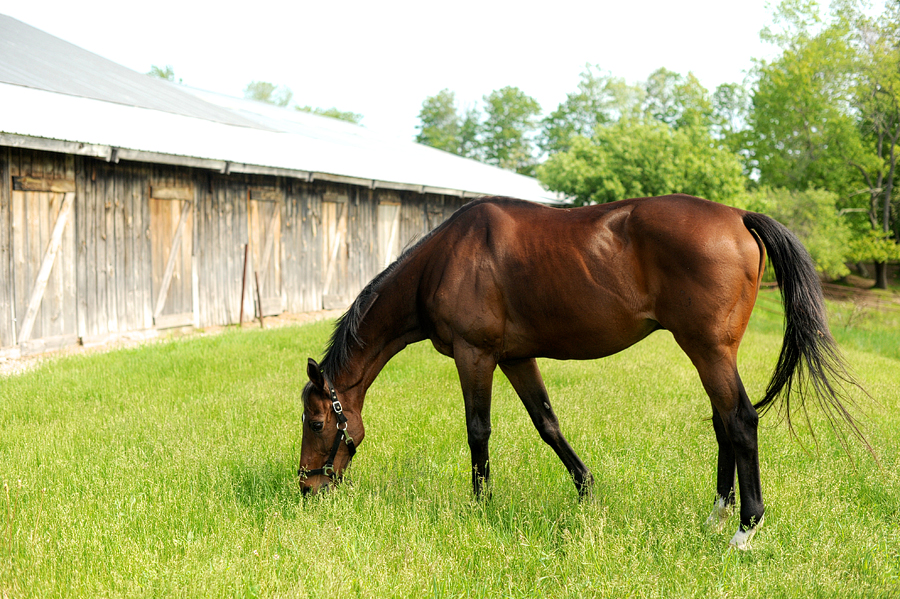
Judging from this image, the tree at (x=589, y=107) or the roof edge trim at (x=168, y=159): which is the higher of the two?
the tree at (x=589, y=107)

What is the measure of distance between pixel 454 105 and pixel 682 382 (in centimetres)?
5353

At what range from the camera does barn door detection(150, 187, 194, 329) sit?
11094 mm

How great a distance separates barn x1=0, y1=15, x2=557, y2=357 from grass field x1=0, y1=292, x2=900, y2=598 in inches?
147

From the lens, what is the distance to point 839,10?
103 ft

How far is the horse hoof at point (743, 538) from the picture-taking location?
310cm

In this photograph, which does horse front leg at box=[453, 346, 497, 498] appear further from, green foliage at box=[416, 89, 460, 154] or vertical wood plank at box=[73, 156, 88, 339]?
green foliage at box=[416, 89, 460, 154]

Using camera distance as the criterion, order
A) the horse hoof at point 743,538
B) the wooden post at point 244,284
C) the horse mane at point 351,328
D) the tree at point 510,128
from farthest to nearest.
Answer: the tree at point 510,128, the wooden post at point 244,284, the horse mane at point 351,328, the horse hoof at point 743,538

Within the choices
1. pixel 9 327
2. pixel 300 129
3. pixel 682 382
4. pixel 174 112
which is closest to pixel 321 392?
pixel 682 382

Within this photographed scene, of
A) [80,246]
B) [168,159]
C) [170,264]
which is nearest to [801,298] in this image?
[168,159]

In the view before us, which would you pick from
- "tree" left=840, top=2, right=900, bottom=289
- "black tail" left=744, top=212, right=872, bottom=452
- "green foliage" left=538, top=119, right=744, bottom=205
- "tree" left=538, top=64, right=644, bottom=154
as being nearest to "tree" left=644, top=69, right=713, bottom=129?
"tree" left=538, top=64, right=644, bottom=154

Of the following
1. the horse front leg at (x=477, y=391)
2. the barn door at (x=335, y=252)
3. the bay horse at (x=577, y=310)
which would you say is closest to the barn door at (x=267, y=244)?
the barn door at (x=335, y=252)

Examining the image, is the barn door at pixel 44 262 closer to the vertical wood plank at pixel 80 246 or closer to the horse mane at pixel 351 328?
the vertical wood plank at pixel 80 246

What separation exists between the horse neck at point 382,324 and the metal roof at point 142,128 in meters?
7.00

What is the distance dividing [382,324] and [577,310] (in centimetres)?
125
